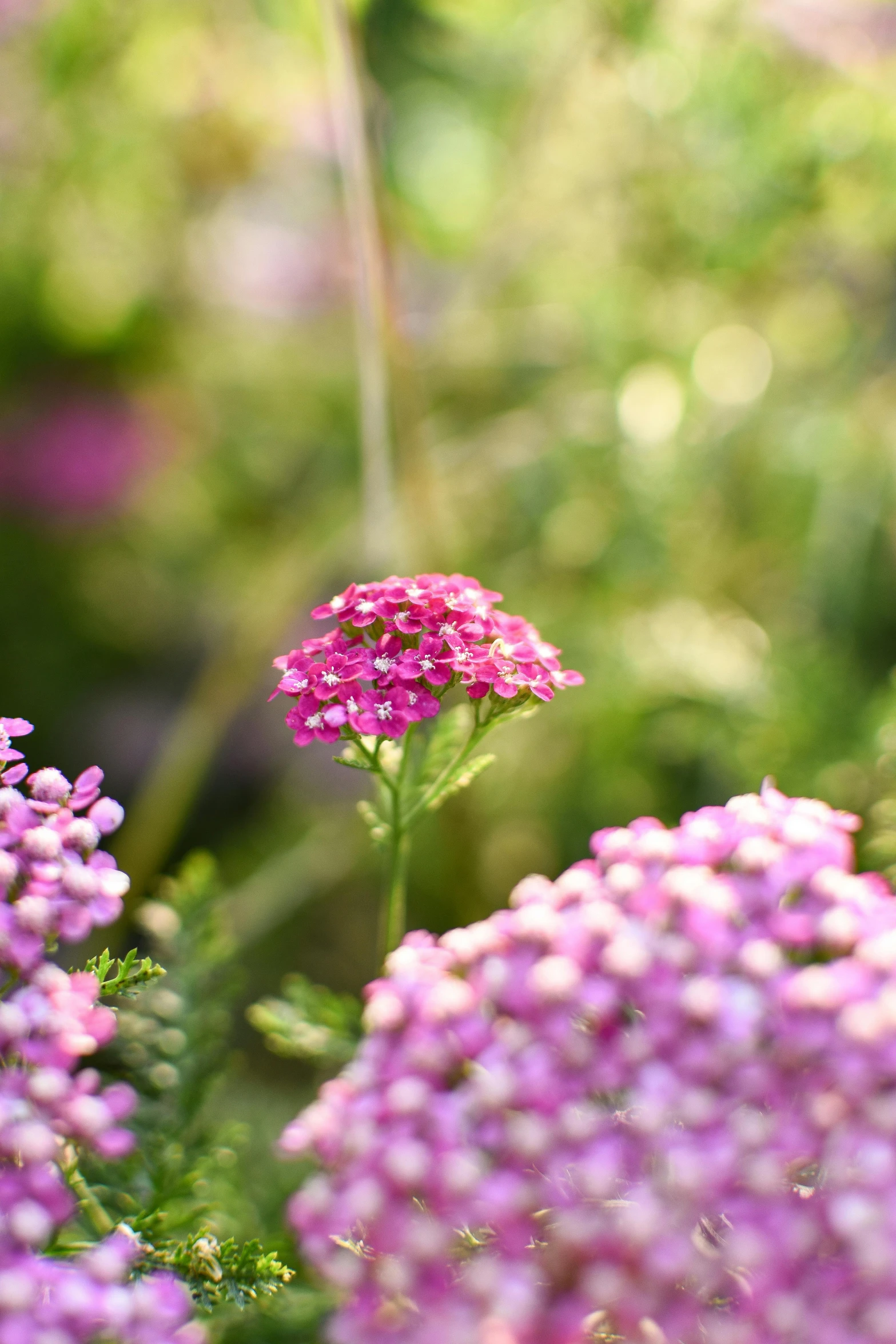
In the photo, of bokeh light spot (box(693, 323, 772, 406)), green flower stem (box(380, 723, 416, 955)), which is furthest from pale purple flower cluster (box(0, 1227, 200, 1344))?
bokeh light spot (box(693, 323, 772, 406))

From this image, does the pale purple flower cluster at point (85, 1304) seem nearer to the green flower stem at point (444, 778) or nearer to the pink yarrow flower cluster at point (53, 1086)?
the pink yarrow flower cluster at point (53, 1086)

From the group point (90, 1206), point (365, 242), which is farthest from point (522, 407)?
point (90, 1206)

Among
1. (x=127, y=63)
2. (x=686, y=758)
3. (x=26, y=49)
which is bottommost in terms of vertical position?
(x=686, y=758)

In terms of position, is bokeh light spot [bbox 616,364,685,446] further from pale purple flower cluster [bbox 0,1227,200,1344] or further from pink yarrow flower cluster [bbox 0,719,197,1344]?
pale purple flower cluster [bbox 0,1227,200,1344]

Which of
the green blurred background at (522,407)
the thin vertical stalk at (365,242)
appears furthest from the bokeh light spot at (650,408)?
the thin vertical stalk at (365,242)

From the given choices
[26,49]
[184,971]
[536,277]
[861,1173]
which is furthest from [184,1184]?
[26,49]

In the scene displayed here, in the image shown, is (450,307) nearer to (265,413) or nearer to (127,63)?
(127,63)
